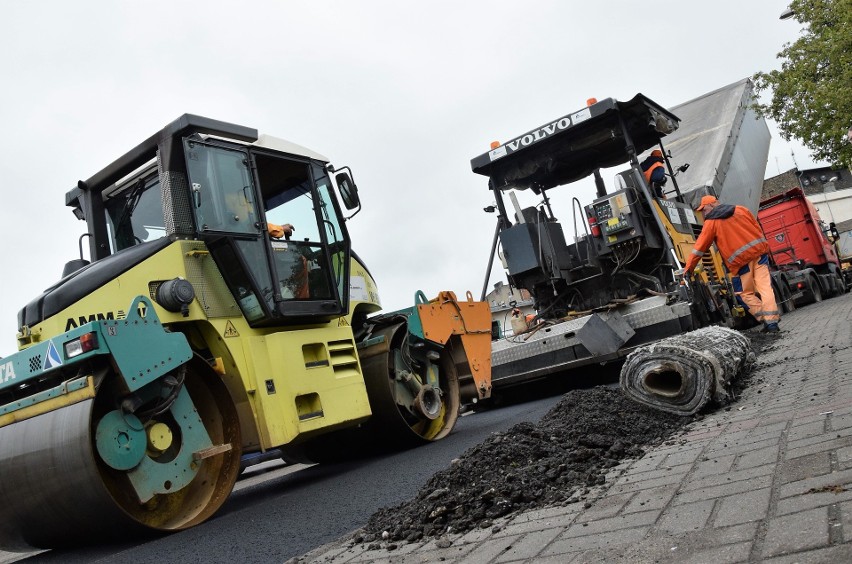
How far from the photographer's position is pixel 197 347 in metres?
4.45

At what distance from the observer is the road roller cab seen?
3526mm

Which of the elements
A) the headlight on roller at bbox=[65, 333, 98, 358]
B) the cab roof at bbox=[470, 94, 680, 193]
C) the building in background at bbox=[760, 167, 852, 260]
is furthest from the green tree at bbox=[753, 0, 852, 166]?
the building in background at bbox=[760, 167, 852, 260]

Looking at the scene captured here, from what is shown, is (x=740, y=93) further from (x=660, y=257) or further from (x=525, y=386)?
(x=525, y=386)

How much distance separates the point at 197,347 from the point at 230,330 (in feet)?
0.70

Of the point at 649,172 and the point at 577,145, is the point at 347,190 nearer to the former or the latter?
the point at 577,145

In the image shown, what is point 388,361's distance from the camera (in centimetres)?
561

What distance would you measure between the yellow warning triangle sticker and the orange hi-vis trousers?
5.68m

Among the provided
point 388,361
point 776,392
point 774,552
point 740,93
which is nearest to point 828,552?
point 774,552

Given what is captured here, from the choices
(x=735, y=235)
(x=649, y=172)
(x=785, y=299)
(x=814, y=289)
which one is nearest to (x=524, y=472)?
(x=735, y=235)

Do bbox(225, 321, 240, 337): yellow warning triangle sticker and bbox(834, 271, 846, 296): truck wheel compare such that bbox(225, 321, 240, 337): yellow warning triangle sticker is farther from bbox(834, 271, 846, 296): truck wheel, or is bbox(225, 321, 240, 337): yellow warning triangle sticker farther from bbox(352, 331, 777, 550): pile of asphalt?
bbox(834, 271, 846, 296): truck wheel

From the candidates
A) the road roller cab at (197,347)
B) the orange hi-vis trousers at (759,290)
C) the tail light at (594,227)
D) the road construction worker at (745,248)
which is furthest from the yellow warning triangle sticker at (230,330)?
the orange hi-vis trousers at (759,290)

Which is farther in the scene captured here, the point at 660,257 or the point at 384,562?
the point at 660,257

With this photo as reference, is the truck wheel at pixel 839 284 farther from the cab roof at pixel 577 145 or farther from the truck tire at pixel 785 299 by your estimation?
the cab roof at pixel 577 145

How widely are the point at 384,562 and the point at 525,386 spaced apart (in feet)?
19.1
